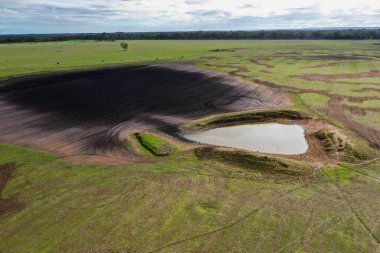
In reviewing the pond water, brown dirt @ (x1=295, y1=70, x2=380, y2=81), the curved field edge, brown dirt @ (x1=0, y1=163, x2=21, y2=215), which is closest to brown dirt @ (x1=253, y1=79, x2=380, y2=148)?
the pond water

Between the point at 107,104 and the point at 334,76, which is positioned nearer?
the point at 107,104

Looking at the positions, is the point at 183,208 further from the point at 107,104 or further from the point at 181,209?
the point at 107,104

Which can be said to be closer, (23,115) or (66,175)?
(66,175)

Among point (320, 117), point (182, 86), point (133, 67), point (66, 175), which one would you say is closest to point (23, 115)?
point (66, 175)

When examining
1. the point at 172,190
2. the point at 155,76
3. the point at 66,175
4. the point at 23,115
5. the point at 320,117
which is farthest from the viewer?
the point at 155,76

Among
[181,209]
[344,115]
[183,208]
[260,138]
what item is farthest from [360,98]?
[181,209]

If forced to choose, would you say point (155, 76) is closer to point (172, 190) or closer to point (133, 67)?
point (133, 67)
